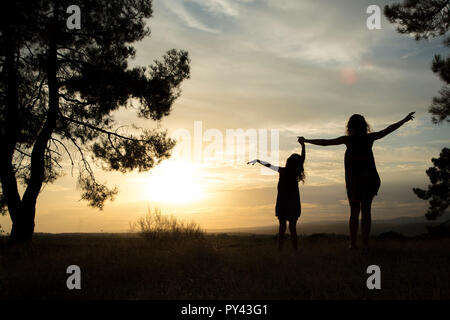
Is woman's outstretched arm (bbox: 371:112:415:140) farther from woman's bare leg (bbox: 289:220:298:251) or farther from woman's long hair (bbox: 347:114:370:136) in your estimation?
woman's bare leg (bbox: 289:220:298:251)

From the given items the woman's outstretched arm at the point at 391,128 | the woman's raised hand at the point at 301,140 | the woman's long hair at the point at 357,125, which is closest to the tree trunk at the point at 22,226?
the woman's raised hand at the point at 301,140

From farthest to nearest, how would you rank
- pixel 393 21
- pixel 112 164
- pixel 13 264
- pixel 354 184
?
pixel 393 21
pixel 112 164
pixel 13 264
pixel 354 184

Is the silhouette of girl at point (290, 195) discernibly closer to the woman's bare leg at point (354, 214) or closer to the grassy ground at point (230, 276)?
the grassy ground at point (230, 276)

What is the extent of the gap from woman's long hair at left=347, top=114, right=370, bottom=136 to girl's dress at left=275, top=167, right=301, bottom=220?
1.48 m

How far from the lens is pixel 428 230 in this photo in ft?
51.1

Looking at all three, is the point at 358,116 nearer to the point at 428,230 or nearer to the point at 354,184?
the point at 354,184

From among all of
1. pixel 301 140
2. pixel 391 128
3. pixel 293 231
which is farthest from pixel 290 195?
pixel 391 128

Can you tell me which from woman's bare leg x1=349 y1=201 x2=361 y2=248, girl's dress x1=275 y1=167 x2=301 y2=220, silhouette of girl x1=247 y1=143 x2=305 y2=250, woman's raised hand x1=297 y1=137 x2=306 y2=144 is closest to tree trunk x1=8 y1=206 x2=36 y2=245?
silhouette of girl x1=247 y1=143 x2=305 y2=250

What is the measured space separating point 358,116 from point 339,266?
2942mm

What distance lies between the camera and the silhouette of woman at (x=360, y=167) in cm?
716

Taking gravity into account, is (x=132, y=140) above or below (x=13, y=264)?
above

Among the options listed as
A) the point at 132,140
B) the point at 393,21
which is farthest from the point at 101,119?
the point at 393,21

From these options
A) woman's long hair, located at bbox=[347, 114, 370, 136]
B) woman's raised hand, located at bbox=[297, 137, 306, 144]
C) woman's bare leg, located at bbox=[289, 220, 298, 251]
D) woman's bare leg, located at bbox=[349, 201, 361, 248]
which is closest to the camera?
woman's bare leg, located at bbox=[349, 201, 361, 248]

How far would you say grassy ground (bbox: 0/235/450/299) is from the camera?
4.92 metres
